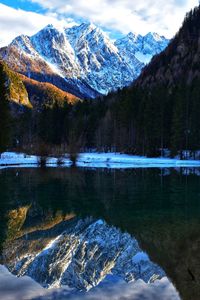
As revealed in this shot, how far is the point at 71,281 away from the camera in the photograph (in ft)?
29.4

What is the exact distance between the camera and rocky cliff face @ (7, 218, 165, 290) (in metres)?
9.27

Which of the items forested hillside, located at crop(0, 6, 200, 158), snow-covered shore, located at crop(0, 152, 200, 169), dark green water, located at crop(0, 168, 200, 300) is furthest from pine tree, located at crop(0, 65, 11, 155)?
dark green water, located at crop(0, 168, 200, 300)

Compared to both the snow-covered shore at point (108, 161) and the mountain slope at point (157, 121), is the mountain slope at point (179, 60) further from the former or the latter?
the snow-covered shore at point (108, 161)

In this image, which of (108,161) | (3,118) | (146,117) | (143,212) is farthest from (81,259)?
(146,117)

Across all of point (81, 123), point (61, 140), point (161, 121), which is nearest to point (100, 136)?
point (81, 123)

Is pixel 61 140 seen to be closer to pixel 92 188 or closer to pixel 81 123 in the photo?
pixel 81 123

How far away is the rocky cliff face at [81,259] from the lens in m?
9.27

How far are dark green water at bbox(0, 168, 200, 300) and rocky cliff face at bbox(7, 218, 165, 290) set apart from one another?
0.48 meters

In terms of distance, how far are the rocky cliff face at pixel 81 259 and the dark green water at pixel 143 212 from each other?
477 mm

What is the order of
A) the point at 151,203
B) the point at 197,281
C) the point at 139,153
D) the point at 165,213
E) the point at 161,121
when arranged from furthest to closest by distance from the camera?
the point at 139,153, the point at 161,121, the point at 151,203, the point at 165,213, the point at 197,281

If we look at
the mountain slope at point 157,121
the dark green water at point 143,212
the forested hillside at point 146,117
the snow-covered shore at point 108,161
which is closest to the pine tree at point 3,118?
the snow-covered shore at point 108,161

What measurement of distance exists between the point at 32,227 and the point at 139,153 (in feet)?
228

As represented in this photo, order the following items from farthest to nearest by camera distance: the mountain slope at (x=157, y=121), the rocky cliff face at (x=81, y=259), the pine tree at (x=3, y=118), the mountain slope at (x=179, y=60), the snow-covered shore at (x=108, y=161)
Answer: the mountain slope at (x=179, y=60) < the mountain slope at (x=157, y=121) < the snow-covered shore at (x=108, y=161) < the pine tree at (x=3, y=118) < the rocky cliff face at (x=81, y=259)

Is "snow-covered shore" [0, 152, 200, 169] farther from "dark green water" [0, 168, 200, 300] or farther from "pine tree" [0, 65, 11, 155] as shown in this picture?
"dark green water" [0, 168, 200, 300]
